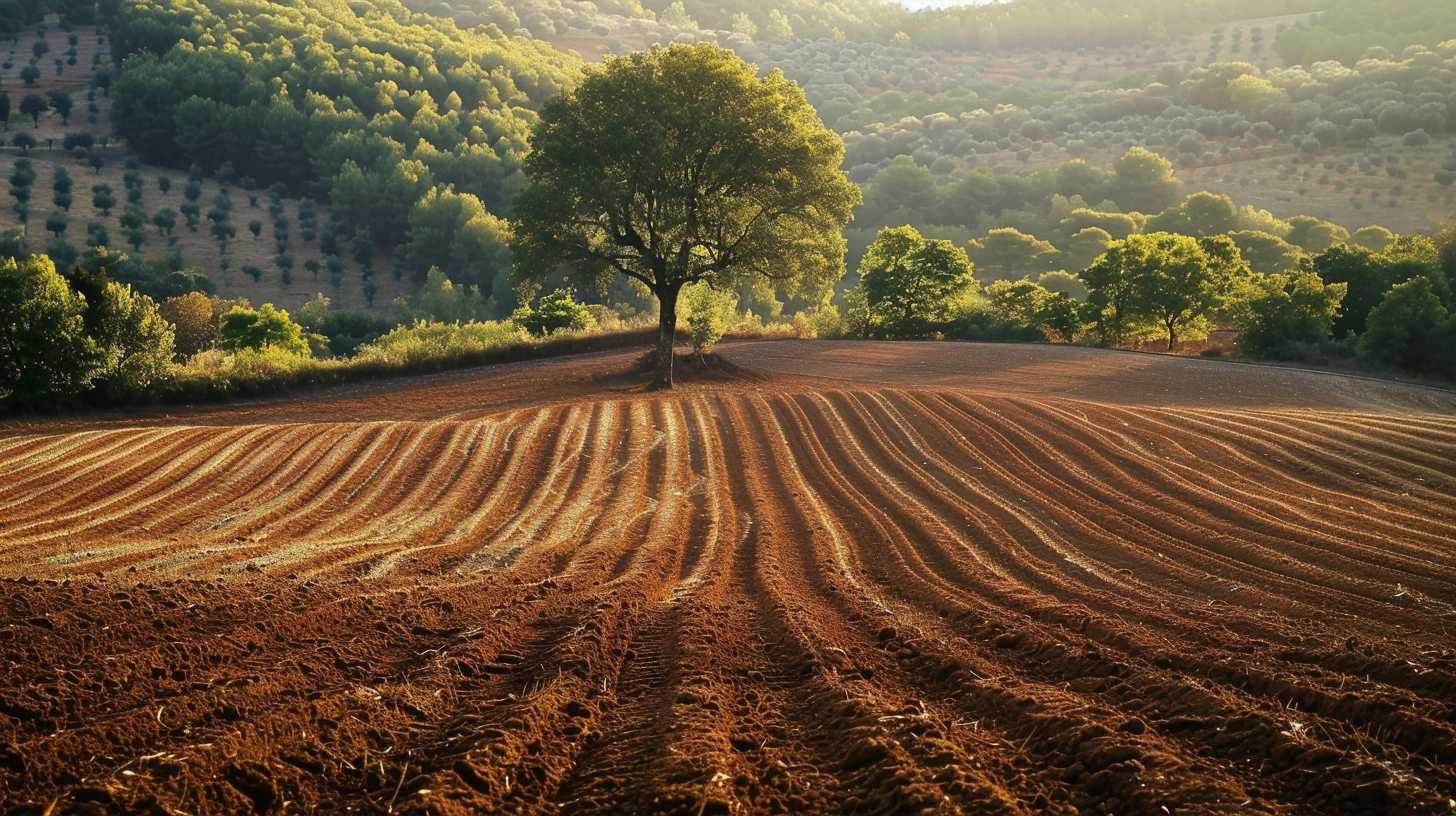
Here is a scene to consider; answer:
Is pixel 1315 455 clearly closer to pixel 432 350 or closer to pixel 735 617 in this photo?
pixel 735 617

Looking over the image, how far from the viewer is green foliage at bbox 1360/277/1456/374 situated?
3241cm

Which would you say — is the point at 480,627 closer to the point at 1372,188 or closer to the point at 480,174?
the point at 480,174

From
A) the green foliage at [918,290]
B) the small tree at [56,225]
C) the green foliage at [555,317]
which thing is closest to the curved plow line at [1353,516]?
the green foliage at [918,290]

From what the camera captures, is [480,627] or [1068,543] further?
[1068,543]

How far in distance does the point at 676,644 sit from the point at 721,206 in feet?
72.9

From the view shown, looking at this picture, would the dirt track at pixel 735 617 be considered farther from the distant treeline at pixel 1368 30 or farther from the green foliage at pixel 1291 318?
the distant treeline at pixel 1368 30

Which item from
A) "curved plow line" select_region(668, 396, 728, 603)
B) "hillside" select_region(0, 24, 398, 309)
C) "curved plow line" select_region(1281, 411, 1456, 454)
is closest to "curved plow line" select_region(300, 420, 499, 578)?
"curved plow line" select_region(668, 396, 728, 603)

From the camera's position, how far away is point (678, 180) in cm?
2828

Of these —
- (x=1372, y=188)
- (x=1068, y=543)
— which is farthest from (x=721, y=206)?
(x=1372, y=188)

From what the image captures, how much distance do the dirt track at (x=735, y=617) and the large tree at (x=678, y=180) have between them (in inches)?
400

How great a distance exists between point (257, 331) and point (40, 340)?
78.5ft

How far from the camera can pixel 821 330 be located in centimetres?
4800

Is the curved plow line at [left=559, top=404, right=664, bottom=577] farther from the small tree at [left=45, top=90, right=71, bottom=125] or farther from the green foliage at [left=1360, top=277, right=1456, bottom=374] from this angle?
the small tree at [left=45, top=90, right=71, bottom=125]

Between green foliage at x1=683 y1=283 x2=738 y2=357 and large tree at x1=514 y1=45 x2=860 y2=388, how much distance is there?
2714 millimetres
